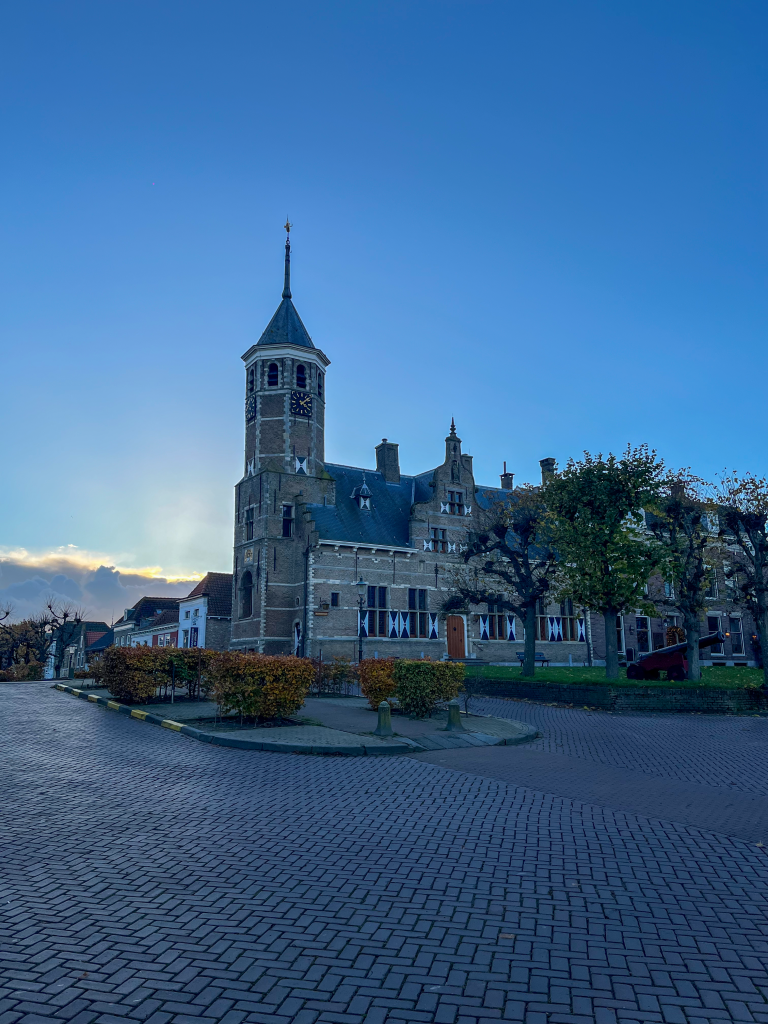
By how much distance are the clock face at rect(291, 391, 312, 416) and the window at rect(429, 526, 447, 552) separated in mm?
10263

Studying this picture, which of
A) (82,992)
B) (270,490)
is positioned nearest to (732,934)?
(82,992)

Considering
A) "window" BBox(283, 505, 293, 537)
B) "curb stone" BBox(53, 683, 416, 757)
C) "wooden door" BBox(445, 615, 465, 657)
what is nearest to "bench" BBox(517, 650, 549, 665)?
"wooden door" BBox(445, 615, 465, 657)

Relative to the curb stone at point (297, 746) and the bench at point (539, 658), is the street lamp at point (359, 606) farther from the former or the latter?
the curb stone at point (297, 746)

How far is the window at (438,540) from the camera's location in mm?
41562

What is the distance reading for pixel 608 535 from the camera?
80.8ft

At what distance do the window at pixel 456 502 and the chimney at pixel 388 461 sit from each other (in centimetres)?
397

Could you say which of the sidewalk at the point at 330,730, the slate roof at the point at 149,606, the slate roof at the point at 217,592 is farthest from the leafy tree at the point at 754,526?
the slate roof at the point at 149,606

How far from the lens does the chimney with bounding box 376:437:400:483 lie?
44.6 metres

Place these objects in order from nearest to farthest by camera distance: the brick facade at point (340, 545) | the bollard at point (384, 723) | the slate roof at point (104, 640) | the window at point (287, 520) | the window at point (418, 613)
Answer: the bollard at point (384, 723) < the brick facade at point (340, 545) < the window at point (287, 520) < the window at point (418, 613) < the slate roof at point (104, 640)

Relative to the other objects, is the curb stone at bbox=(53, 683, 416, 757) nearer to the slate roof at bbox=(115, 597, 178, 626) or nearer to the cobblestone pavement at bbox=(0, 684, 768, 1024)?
the cobblestone pavement at bbox=(0, 684, 768, 1024)

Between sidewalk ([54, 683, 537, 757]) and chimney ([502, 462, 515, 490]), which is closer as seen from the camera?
sidewalk ([54, 683, 537, 757])

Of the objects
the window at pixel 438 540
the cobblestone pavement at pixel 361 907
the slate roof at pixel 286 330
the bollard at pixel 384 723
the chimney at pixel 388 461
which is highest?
the slate roof at pixel 286 330

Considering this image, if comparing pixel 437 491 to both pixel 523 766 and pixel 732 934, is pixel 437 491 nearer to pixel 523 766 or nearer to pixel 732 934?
pixel 523 766

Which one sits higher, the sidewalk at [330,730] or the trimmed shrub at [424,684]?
the trimmed shrub at [424,684]
